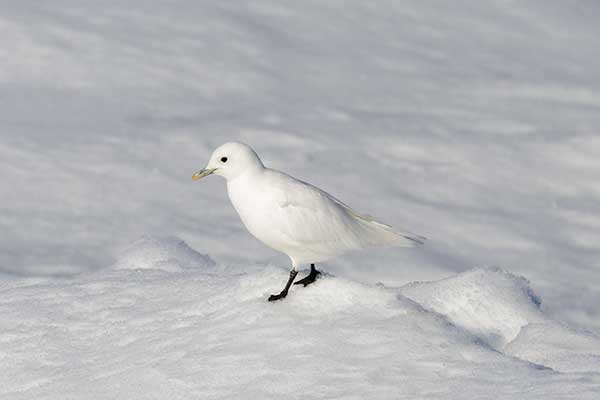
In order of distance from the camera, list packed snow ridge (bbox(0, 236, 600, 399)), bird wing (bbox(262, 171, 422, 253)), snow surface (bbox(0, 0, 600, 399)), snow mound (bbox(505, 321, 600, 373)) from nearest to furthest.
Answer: packed snow ridge (bbox(0, 236, 600, 399)), snow surface (bbox(0, 0, 600, 399)), snow mound (bbox(505, 321, 600, 373)), bird wing (bbox(262, 171, 422, 253))

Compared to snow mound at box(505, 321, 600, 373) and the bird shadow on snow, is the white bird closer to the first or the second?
the bird shadow on snow

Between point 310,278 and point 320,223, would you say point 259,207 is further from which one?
point 310,278

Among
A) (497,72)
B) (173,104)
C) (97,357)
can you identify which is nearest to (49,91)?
(173,104)

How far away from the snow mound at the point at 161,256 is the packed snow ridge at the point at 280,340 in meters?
0.31

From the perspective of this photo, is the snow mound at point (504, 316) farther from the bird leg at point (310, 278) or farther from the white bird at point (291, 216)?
the bird leg at point (310, 278)

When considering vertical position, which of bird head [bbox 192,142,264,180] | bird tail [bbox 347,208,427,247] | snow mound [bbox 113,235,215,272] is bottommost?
snow mound [bbox 113,235,215,272]

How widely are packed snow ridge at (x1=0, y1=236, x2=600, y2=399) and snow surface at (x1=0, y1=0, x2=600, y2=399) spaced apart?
0.04ft

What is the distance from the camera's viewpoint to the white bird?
4.22 metres

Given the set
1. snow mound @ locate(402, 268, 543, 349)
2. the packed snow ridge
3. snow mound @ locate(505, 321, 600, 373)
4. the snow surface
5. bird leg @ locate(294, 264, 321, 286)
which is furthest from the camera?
snow mound @ locate(402, 268, 543, 349)

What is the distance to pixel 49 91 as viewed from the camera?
910 centimetres

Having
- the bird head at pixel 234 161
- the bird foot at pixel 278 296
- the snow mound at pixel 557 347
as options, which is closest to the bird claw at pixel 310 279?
the bird foot at pixel 278 296

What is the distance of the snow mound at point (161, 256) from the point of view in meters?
5.46

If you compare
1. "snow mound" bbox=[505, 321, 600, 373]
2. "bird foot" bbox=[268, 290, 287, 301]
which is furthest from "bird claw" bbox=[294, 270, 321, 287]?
"snow mound" bbox=[505, 321, 600, 373]

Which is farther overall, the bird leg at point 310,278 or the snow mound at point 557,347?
the bird leg at point 310,278
